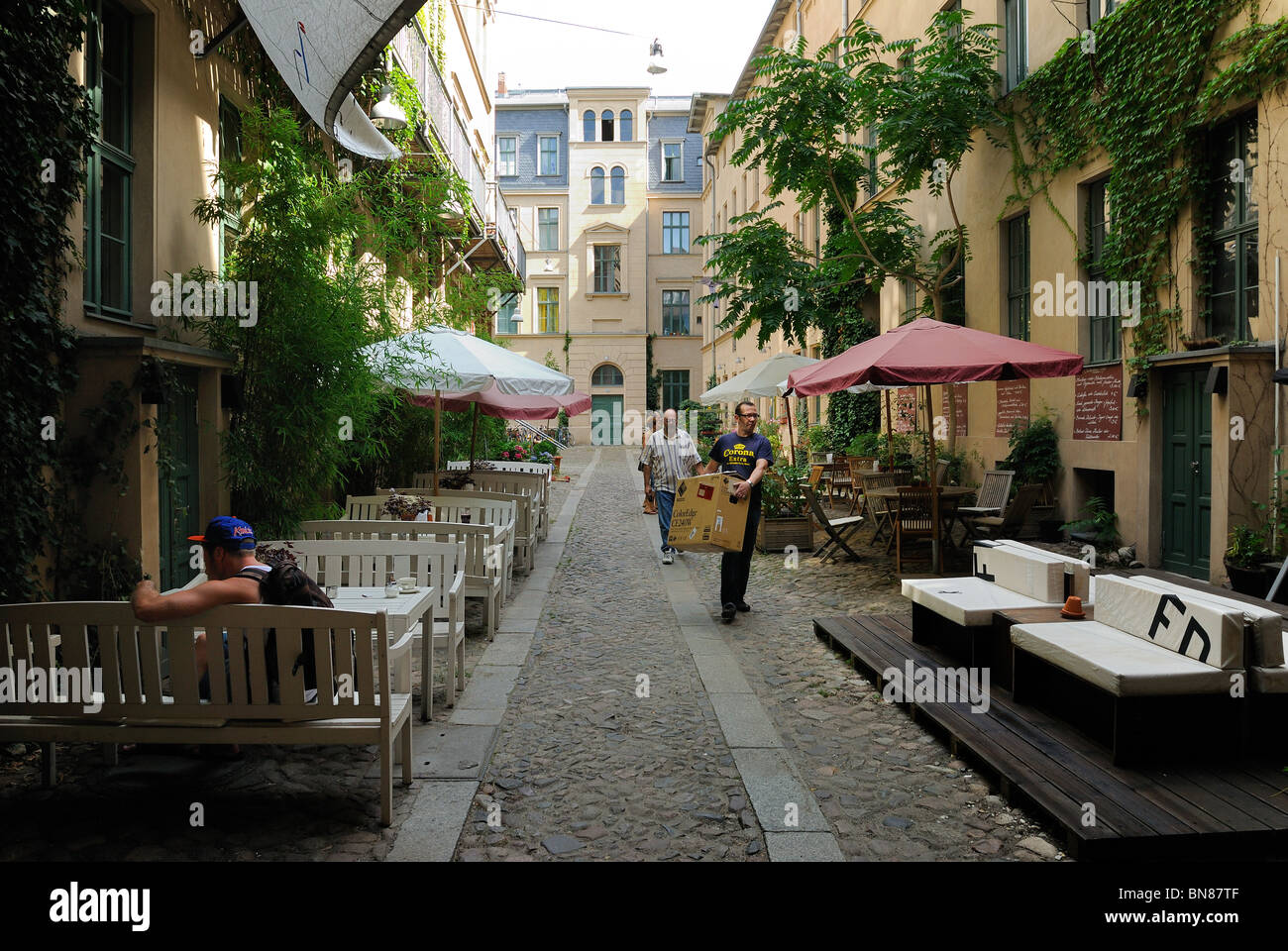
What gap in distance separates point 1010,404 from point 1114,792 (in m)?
10.2

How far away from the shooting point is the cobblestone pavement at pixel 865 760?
13.0 ft

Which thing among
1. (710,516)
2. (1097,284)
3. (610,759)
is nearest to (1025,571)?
(610,759)

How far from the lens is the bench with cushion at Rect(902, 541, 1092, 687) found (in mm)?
5715

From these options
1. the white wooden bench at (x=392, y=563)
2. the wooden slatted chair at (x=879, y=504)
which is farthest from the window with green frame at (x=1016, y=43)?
the white wooden bench at (x=392, y=563)

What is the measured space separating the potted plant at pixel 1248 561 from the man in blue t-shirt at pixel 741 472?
153 inches

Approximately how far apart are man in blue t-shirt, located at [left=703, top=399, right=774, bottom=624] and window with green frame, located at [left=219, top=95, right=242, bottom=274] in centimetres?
459

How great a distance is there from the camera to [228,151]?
8.73 metres

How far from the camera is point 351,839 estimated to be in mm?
3912

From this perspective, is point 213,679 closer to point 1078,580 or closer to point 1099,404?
point 1078,580

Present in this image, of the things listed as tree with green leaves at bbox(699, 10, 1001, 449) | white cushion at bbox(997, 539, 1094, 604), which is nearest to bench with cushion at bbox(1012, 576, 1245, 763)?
white cushion at bbox(997, 539, 1094, 604)

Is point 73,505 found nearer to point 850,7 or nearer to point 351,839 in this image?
point 351,839

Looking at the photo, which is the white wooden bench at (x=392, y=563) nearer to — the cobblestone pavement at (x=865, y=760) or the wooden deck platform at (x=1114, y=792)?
the cobblestone pavement at (x=865, y=760)

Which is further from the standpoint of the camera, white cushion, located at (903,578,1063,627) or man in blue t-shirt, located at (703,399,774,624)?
man in blue t-shirt, located at (703,399,774,624)

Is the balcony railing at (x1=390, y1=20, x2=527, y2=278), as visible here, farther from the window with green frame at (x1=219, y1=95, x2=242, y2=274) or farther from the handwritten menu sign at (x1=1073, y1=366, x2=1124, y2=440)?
the handwritten menu sign at (x1=1073, y1=366, x2=1124, y2=440)
